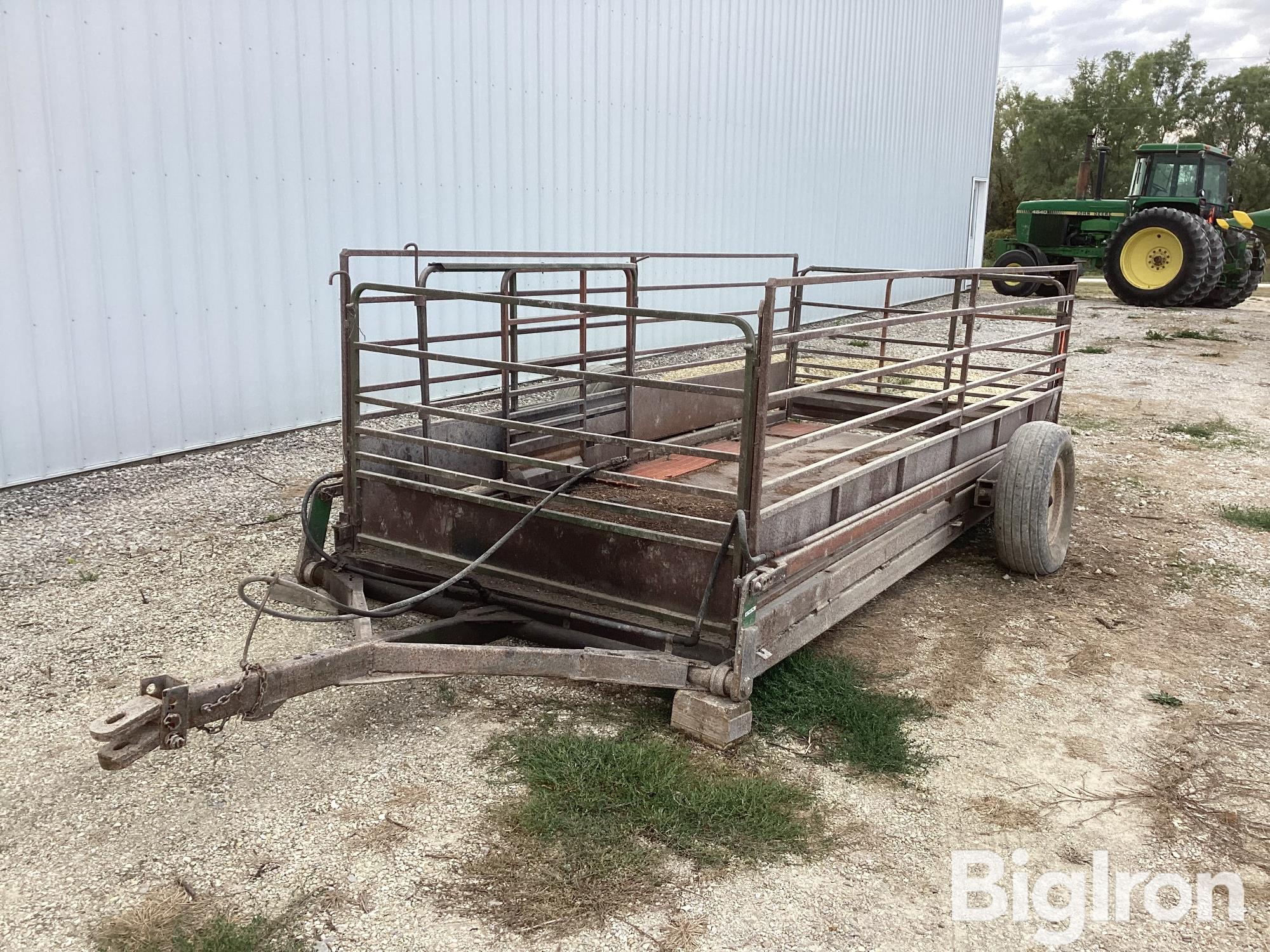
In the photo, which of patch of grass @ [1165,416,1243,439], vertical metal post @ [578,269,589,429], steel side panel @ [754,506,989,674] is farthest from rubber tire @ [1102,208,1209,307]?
vertical metal post @ [578,269,589,429]

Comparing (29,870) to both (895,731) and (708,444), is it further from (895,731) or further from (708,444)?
(708,444)

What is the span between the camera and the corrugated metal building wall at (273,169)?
6398mm

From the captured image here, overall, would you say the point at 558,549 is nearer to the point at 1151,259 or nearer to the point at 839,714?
the point at 839,714

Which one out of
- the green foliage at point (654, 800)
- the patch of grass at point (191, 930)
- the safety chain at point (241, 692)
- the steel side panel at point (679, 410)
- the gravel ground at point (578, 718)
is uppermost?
the steel side panel at point (679, 410)

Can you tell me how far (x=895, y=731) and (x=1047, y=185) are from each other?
4785cm

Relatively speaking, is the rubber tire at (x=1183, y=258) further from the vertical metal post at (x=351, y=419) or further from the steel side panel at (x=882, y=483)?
the vertical metal post at (x=351, y=419)

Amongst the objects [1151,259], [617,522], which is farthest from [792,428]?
[1151,259]

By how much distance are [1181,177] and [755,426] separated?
20604mm

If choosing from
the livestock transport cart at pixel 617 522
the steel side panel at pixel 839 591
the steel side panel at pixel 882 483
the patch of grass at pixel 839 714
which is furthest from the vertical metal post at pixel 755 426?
the patch of grass at pixel 839 714

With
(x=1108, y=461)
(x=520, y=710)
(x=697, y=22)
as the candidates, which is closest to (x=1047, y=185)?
(x=697, y=22)

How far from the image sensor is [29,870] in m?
2.87

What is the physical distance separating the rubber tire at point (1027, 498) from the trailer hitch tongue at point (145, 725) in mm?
3983

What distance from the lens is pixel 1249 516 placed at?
6.63 meters

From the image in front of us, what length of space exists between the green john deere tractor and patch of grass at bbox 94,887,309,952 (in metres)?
19.0
